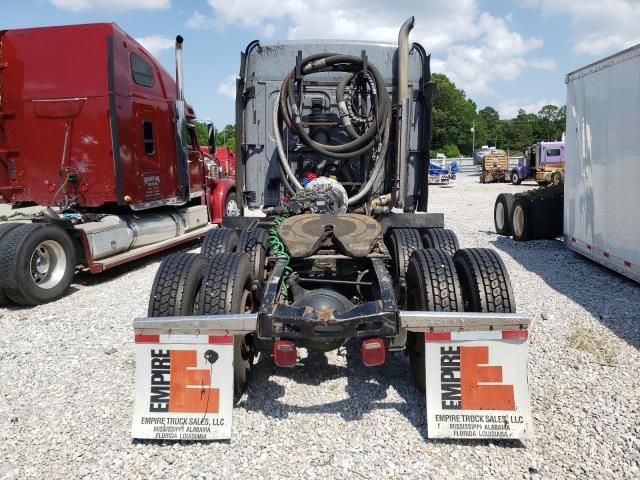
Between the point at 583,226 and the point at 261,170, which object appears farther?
the point at 583,226

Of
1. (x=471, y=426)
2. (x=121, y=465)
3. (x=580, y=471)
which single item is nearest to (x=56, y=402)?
(x=121, y=465)

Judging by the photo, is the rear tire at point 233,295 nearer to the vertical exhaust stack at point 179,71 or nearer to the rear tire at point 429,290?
the rear tire at point 429,290

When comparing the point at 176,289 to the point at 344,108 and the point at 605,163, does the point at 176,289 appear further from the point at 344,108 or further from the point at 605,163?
the point at 605,163

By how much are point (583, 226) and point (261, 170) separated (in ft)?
16.8

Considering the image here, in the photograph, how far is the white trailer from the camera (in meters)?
6.14

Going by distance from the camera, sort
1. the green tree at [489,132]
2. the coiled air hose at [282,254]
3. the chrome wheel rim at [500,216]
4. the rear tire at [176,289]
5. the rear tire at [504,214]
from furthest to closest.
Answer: the green tree at [489,132], the chrome wheel rim at [500,216], the rear tire at [504,214], the coiled air hose at [282,254], the rear tire at [176,289]

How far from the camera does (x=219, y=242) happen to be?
16.1 ft

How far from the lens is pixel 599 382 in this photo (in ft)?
12.1

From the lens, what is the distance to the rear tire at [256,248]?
4523 mm

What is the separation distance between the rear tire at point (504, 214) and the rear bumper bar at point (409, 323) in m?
8.09

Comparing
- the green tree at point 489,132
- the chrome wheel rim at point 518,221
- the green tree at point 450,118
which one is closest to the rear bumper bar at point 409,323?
the chrome wheel rim at point 518,221

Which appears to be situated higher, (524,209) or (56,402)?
(524,209)

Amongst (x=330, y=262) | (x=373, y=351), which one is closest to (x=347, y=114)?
(x=330, y=262)

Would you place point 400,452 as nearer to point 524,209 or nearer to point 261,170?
point 261,170
